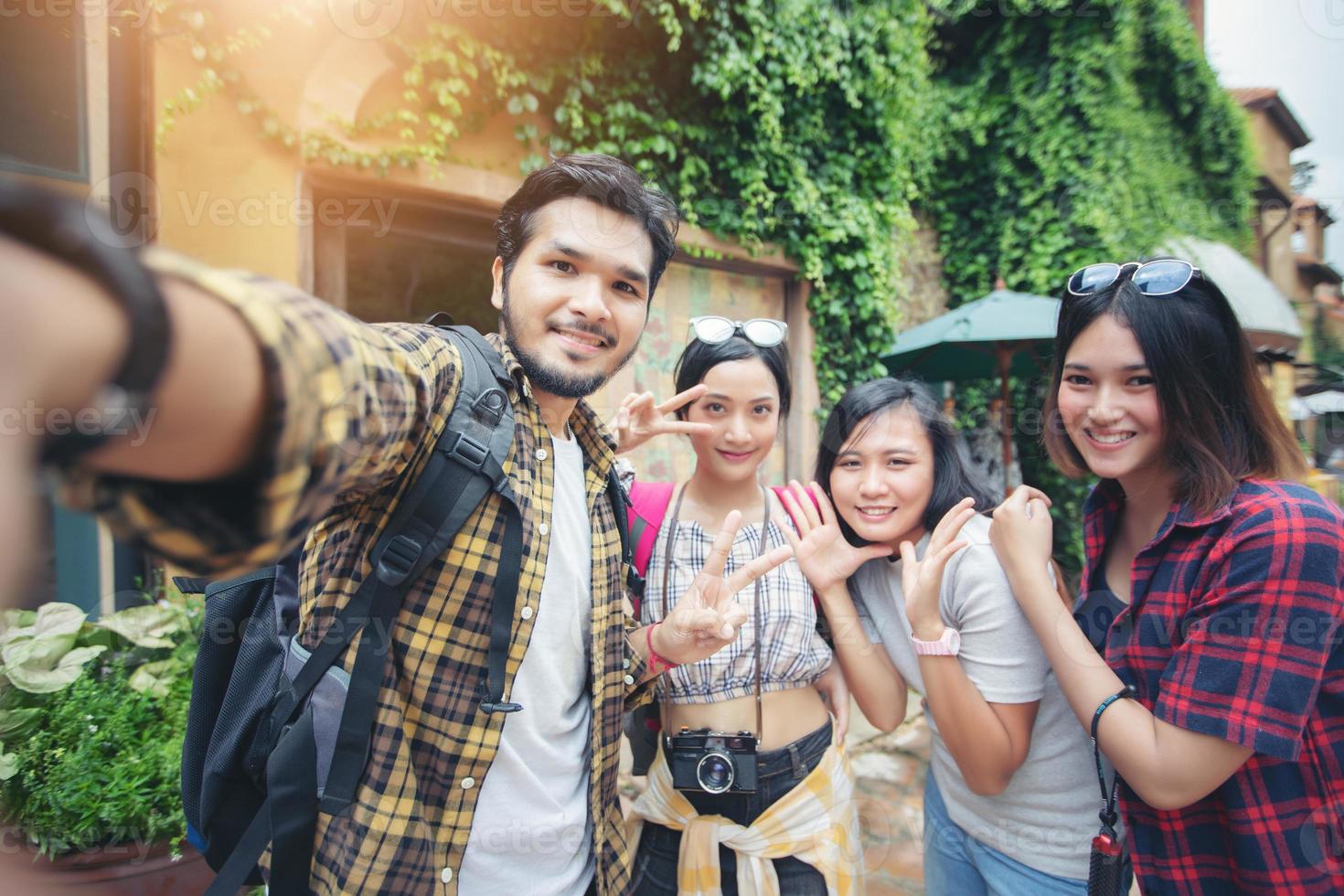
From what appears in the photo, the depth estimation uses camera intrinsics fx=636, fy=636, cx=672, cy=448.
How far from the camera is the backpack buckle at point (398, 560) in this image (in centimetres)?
108

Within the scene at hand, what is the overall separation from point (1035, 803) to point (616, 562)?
1.29m

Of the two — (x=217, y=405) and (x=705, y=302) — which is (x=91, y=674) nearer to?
A: (x=217, y=405)

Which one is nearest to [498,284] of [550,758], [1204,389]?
[550,758]

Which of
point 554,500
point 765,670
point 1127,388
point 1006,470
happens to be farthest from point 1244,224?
point 554,500

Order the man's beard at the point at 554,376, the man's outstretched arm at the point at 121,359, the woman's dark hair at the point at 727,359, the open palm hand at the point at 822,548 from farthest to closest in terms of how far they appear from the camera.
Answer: the woman's dark hair at the point at 727,359
the open palm hand at the point at 822,548
the man's beard at the point at 554,376
the man's outstretched arm at the point at 121,359

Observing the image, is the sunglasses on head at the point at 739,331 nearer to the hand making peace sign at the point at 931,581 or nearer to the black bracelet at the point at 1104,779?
the hand making peace sign at the point at 931,581

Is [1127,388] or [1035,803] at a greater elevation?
[1127,388]

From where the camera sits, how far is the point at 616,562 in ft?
5.24

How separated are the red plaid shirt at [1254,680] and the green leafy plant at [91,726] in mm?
2762

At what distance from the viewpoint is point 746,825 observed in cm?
184

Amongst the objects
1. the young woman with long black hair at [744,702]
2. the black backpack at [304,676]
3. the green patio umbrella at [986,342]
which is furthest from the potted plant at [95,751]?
the green patio umbrella at [986,342]

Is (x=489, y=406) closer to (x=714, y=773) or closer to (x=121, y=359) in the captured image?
(x=121, y=359)

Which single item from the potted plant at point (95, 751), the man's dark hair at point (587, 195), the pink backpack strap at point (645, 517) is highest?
the man's dark hair at point (587, 195)

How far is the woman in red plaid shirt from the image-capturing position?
123 cm
